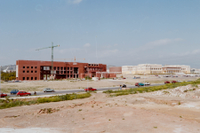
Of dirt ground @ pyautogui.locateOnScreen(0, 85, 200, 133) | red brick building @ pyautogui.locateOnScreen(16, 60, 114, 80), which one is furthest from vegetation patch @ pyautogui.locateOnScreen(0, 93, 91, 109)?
red brick building @ pyautogui.locateOnScreen(16, 60, 114, 80)

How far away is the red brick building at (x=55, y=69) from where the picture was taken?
3740 inches

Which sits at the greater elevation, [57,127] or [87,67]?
[87,67]

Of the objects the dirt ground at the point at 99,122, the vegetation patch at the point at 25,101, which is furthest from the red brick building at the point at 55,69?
the dirt ground at the point at 99,122

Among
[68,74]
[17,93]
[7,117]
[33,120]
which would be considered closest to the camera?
[33,120]

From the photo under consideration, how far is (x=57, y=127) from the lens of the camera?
57.5ft

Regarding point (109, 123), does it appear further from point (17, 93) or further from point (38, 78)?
point (38, 78)

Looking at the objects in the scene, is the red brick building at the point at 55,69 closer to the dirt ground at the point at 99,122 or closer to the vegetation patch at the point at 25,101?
the vegetation patch at the point at 25,101

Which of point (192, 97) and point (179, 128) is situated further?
point (192, 97)

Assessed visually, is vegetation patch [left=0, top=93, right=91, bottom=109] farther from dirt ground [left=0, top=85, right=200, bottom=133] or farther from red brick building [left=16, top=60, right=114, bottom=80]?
red brick building [left=16, top=60, right=114, bottom=80]

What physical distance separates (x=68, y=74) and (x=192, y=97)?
84.1 metres

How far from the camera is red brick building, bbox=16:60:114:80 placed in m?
95.0

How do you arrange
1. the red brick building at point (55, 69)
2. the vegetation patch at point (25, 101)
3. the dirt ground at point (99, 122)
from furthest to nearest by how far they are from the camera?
the red brick building at point (55, 69), the vegetation patch at point (25, 101), the dirt ground at point (99, 122)

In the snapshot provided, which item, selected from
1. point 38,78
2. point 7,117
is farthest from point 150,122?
point 38,78

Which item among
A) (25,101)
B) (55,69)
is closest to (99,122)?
(25,101)
